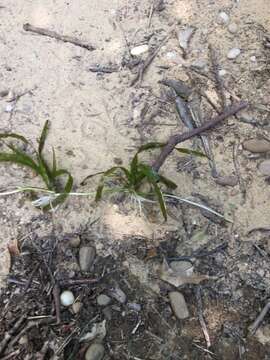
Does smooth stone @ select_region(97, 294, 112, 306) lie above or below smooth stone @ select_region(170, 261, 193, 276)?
below

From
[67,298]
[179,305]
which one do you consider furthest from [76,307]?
[179,305]

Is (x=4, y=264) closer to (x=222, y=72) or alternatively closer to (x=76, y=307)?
(x=76, y=307)

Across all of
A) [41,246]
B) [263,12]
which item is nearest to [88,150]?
[41,246]

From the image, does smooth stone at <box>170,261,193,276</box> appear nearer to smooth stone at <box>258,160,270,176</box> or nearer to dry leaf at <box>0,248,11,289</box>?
smooth stone at <box>258,160,270,176</box>

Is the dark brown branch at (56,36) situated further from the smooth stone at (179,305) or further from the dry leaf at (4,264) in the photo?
the smooth stone at (179,305)

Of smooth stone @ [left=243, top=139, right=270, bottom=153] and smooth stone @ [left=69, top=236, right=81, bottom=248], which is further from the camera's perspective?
smooth stone @ [left=243, top=139, right=270, bottom=153]

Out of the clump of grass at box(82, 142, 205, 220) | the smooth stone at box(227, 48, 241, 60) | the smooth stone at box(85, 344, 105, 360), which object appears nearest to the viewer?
the smooth stone at box(85, 344, 105, 360)

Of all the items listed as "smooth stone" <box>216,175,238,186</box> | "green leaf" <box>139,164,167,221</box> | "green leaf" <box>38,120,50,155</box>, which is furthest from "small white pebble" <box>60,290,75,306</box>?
"smooth stone" <box>216,175,238,186</box>
